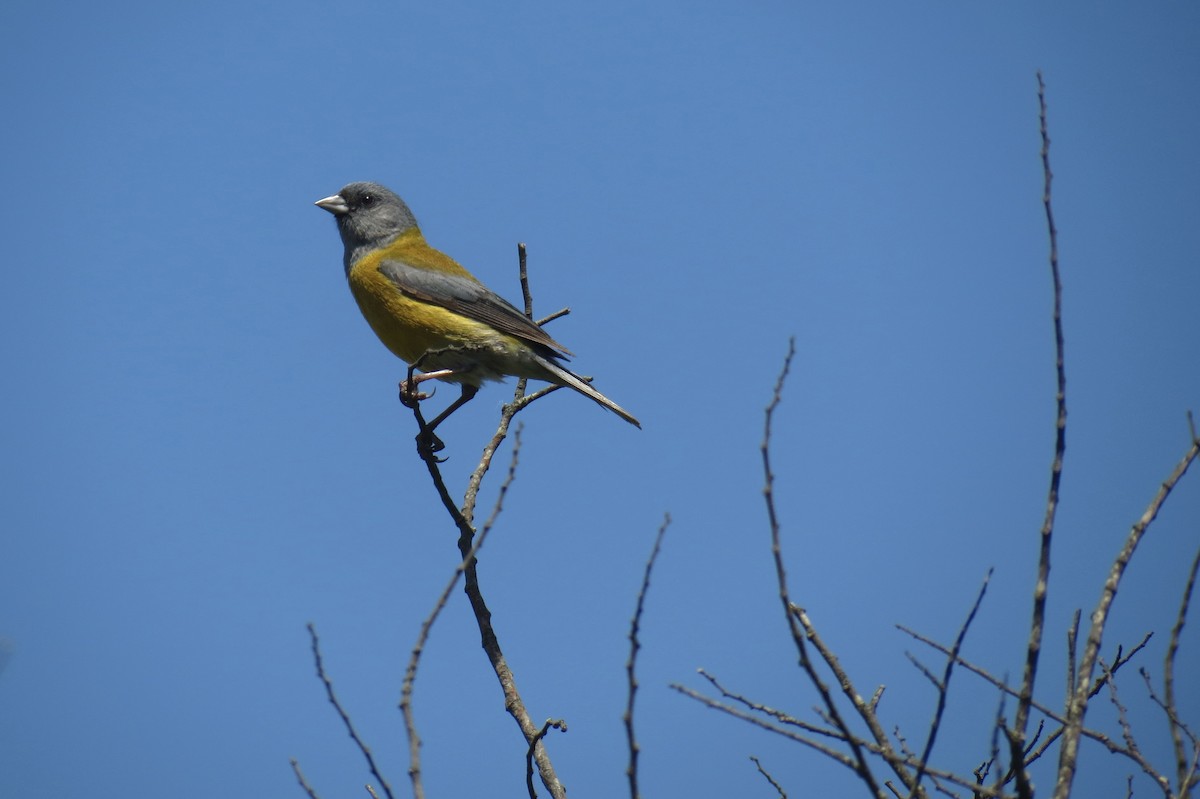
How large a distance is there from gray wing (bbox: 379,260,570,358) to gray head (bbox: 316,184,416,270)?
2.98 feet

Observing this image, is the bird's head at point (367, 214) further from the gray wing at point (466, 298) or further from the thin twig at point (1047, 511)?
the thin twig at point (1047, 511)

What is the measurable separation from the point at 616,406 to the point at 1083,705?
13.1 ft

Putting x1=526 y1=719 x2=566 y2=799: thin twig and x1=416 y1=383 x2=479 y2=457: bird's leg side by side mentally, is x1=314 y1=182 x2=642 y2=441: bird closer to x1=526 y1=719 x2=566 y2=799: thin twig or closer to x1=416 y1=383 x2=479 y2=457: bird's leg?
x1=416 y1=383 x2=479 y2=457: bird's leg

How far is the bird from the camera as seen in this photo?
6.53m

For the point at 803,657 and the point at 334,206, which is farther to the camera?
the point at 334,206

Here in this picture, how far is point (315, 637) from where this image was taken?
3.07 meters

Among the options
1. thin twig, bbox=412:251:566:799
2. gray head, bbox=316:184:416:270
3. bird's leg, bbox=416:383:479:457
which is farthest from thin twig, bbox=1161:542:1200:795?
gray head, bbox=316:184:416:270

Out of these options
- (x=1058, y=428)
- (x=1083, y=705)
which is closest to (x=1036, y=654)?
(x=1083, y=705)

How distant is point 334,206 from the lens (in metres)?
8.30

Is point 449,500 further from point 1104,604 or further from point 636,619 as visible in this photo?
point 1104,604

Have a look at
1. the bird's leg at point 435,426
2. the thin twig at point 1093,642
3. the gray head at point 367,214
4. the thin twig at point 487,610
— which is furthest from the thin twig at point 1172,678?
the gray head at point 367,214

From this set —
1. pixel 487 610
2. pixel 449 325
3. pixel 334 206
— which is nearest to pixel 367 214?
pixel 334 206

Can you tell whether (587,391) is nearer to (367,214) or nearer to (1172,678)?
(367,214)

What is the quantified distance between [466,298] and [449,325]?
0.32 metres
